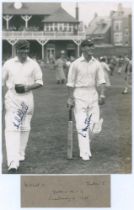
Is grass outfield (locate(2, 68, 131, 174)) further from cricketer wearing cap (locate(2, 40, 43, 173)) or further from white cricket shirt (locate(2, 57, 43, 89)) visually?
white cricket shirt (locate(2, 57, 43, 89))

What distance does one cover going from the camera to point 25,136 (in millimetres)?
7156

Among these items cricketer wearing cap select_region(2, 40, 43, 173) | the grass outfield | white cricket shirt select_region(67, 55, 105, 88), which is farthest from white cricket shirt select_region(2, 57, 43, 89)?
the grass outfield

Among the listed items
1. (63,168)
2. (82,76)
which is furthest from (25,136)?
(82,76)

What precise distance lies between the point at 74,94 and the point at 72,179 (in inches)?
53.7

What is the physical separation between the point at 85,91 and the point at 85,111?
1.01 feet

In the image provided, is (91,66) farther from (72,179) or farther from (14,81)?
(72,179)
